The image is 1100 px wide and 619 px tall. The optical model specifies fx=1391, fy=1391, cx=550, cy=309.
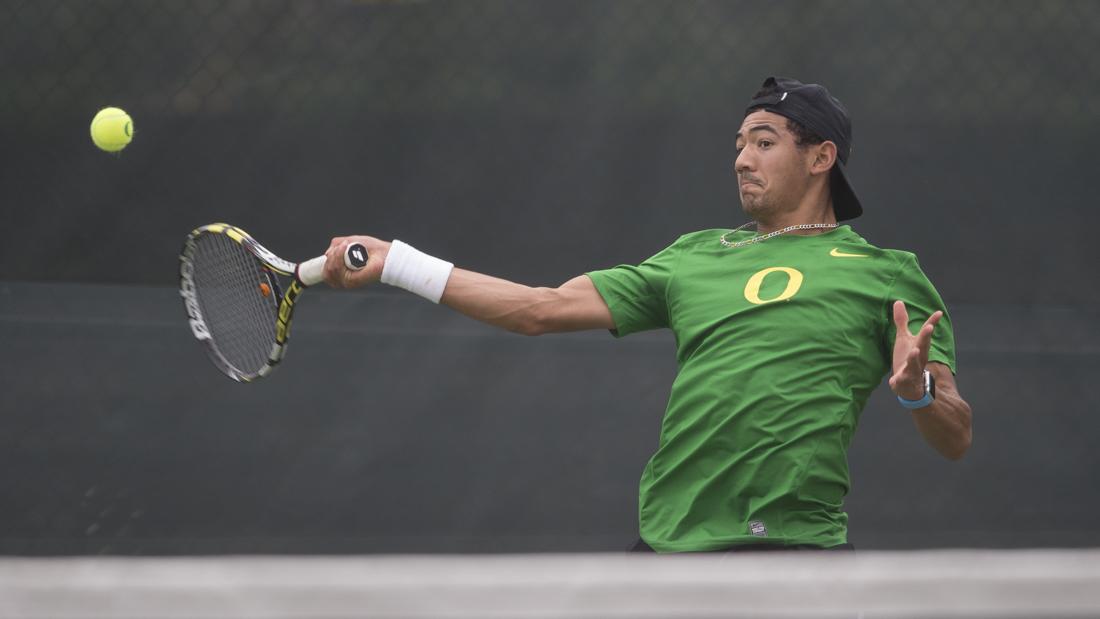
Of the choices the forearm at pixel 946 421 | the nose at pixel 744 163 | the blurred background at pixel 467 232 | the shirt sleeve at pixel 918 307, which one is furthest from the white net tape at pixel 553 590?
the blurred background at pixel 467 232

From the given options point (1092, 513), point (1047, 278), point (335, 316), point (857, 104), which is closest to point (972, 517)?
point (1092, 513)

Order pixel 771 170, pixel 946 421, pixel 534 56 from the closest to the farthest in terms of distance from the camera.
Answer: pixel 946 421
pixel 771 170
pixel 534 56

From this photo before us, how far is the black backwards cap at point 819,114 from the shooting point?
8.16 ft

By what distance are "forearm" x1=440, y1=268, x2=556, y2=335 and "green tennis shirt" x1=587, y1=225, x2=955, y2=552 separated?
0.47 feet

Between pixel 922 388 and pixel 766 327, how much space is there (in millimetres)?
311

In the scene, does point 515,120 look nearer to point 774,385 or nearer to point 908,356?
point 774,385

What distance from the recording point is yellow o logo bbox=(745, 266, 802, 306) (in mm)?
2355

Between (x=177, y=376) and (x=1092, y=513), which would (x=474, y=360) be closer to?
(x=177, y=376)

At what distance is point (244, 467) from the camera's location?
329 cm

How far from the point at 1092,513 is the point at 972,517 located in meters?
0.30

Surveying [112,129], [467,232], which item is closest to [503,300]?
[467,232]

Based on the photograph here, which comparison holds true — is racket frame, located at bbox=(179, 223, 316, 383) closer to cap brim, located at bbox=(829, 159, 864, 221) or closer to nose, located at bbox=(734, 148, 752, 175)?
nose, located at bbox=(734, 148, 752, 175)

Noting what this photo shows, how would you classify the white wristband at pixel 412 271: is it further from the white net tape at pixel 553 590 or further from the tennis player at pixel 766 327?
the white net tape at pixel 553 590

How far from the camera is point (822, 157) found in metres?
2.52
